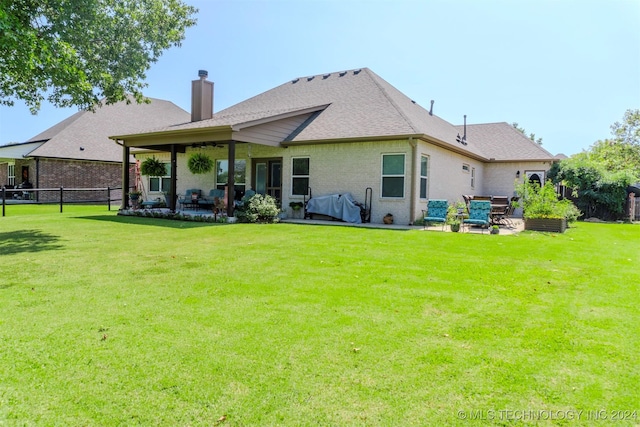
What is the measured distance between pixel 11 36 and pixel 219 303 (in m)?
Answer: 7.01

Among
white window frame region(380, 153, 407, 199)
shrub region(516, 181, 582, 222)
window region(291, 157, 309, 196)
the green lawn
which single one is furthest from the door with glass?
the green lawn

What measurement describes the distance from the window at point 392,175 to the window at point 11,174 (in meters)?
25.8

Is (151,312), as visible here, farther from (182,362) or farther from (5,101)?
(5,101)

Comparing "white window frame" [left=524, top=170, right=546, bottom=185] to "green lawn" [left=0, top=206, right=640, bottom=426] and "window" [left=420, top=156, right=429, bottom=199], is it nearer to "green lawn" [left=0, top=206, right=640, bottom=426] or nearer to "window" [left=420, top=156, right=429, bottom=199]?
"window" [left=420, top=156, right=429, bottom=199]

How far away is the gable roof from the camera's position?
13172 mm

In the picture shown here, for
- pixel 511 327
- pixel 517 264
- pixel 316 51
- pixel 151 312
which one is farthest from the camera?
pixel 316 51

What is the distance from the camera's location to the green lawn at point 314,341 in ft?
7.53

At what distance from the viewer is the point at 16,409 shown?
222 cm

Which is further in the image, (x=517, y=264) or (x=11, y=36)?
(x=11, y=36)

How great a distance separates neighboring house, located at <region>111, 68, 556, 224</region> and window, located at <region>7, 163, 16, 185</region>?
13.3m

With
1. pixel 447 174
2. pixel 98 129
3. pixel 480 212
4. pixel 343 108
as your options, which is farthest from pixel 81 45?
pixel 98 129

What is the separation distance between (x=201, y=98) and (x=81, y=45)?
6.35 meters

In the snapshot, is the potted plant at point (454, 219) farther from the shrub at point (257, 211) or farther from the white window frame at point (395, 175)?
the shrub at point (257, 211)

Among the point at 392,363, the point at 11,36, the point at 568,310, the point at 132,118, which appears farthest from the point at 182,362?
the point at 132,118
